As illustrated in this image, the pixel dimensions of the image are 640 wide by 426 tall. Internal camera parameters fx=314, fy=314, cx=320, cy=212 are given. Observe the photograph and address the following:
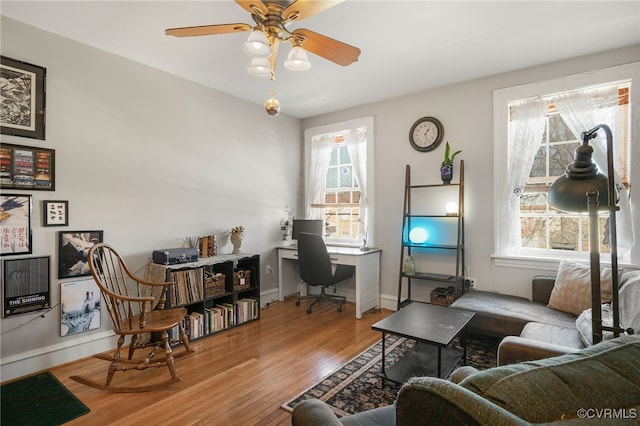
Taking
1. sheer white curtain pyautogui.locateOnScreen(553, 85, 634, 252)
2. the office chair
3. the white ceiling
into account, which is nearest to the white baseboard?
the office chair

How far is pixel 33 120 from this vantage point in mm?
2453

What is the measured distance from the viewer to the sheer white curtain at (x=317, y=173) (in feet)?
15.4

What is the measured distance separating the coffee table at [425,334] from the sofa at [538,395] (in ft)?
4.52

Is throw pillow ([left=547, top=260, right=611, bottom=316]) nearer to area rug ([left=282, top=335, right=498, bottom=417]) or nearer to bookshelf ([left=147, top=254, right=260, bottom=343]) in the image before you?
area rug ([left=282, top=335, right=498, bottom=417])

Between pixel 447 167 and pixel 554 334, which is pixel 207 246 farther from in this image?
pixel 554 334

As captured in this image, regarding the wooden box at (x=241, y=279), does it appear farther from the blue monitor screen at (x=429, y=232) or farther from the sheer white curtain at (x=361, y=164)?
the blue monitor screen at (x=429, y=232)

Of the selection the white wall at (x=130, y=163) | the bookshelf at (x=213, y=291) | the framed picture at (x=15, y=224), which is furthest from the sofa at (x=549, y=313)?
the framed picture at (x=15, y=224)

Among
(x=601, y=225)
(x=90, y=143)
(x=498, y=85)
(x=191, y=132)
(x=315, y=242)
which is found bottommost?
(x=315, y=242)

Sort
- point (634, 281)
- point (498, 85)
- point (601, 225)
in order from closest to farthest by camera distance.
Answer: point (634, 281) → point (601, 225) → point (498, 85)

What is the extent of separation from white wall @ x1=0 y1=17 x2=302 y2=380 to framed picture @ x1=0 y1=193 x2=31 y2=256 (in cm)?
6

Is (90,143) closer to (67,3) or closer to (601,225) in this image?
(67,3)

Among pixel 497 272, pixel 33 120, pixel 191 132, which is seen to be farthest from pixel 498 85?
pixel 33 120

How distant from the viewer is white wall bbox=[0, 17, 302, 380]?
2.49 m

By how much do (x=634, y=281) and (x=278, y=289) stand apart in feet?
11.9
